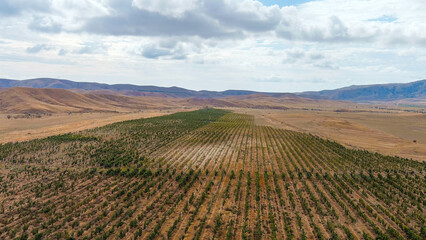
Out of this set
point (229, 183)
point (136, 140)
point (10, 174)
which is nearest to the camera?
point (229, 183)

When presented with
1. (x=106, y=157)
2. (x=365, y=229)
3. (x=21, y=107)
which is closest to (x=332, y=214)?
(x=365, y=229)

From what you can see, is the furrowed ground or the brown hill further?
the brown hill

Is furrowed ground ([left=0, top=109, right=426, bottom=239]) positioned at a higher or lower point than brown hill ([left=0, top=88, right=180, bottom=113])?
lower

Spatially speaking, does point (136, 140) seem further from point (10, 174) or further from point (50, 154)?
point (10, 174)

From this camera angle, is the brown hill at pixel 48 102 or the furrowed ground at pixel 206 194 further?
the brown hill at pixel 48 102

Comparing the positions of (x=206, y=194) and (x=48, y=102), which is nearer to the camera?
(x=206, y=194)

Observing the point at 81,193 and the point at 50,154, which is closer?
the point at 81,193

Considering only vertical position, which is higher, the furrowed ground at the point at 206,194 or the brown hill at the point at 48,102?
the brown hill at the point at 48,102

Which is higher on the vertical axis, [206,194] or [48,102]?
[48,102]
